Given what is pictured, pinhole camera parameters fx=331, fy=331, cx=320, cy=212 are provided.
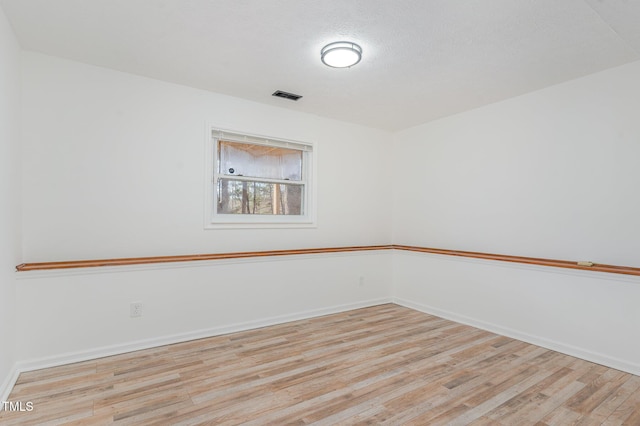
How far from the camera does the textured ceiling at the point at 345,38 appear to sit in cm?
207

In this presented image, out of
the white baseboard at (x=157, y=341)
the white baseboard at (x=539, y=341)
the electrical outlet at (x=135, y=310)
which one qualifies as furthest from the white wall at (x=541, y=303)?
the electrical outlet at (x=135, y=310)

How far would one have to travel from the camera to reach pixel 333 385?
2.33 metres

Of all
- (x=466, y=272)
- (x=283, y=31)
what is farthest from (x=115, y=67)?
(x=466, y=272)

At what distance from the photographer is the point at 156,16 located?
85.8 inches

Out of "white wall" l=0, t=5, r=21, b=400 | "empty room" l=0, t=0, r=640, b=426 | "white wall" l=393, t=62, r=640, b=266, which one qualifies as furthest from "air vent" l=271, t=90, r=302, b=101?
"white wall" l=0, t=5, r=21, b=400

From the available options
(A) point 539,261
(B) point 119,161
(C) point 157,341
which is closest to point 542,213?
→ (A) point 539,261

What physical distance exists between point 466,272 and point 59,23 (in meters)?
4.28

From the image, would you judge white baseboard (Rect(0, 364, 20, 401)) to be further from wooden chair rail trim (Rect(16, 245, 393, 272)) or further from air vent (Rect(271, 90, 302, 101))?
air vent (Rect(271, 90, 302, 101))

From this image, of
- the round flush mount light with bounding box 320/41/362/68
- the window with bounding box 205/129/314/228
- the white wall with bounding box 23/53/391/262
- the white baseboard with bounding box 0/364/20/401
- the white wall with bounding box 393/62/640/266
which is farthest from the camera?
the window with bounding box 205/129/314/228

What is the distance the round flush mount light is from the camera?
2.48 m

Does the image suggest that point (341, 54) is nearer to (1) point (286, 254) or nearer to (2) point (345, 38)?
(2) point (345, 38)

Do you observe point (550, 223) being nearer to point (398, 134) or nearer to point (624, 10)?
point (624, 10)

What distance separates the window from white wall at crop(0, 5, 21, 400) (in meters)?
1.49

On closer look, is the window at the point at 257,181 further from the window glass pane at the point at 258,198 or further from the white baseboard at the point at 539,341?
the white baseboard at the point at 539,341
